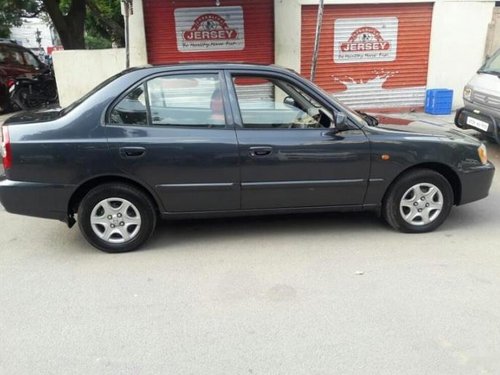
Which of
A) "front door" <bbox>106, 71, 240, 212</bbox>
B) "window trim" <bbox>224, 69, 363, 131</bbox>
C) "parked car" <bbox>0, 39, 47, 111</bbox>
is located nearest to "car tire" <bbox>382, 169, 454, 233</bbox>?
"window trim" <bbox>224, 69, 363, 131</bbox>

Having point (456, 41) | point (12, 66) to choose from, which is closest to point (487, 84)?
point (456, 41)

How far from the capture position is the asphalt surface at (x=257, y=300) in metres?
2.69

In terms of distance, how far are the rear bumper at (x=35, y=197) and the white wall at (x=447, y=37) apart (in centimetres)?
723

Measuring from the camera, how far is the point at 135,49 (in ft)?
31.9

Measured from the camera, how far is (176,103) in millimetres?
4043

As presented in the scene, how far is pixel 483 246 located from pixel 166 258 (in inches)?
109

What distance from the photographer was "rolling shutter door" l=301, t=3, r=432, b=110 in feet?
33.4

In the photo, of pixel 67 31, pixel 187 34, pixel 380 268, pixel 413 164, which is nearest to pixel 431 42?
pixel 187 34

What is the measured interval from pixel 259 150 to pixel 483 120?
13.9 feet

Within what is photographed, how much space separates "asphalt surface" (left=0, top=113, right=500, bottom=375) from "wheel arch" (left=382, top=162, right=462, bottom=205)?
0.35 metres

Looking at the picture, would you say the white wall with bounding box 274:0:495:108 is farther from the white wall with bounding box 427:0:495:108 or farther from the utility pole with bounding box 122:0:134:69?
the utility pole with bounding box 122:0:134:69

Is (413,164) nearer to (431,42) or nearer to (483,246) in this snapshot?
(483,246)

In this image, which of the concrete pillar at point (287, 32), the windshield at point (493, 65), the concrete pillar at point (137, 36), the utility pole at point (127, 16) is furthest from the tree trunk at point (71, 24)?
the windshield at point (493, 65)

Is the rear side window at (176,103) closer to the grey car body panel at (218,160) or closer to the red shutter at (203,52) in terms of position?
the grey car body panel at (218,160)
